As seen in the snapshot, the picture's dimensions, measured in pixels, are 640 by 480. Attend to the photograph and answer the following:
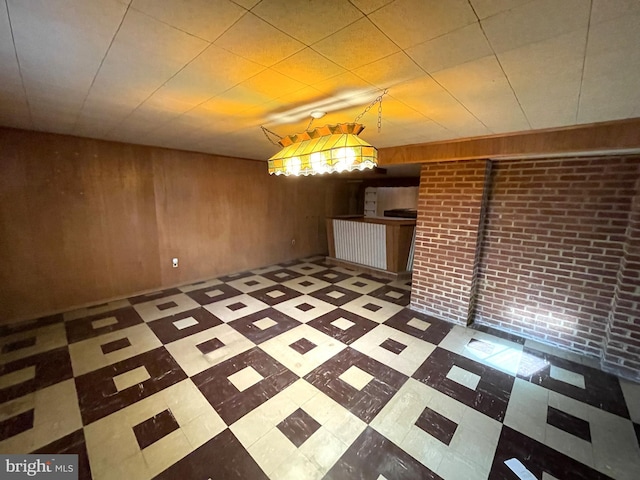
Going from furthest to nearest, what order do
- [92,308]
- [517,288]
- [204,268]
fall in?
1. [204,268]
2. [92,308]
3. [517,288]

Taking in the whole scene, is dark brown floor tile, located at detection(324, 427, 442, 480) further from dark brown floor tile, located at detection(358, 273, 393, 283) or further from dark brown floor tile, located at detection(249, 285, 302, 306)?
dark brown floor tile, located at detection(358, 273, 393, 283)

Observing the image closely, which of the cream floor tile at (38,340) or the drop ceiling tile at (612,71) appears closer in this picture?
the drop ceiling tile at (612,71)

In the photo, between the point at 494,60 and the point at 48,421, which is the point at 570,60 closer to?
the point at 494,60

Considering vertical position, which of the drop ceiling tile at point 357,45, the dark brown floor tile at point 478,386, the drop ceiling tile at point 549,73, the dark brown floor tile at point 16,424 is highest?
the drop ceiling tile at point 357,45

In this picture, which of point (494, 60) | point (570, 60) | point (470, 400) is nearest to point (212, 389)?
point (470, 400)

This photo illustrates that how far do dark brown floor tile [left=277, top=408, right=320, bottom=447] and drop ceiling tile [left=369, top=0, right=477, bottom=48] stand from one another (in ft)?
7.34

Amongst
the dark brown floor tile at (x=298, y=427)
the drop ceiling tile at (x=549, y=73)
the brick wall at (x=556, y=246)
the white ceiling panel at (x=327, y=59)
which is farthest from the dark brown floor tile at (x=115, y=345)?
the brick wall at (x=556, y=246)

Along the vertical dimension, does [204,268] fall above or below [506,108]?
below

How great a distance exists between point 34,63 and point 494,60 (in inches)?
93.9

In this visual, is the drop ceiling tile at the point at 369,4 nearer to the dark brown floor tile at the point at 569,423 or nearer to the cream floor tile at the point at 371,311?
the dark brown floor tile at the point at 569,423

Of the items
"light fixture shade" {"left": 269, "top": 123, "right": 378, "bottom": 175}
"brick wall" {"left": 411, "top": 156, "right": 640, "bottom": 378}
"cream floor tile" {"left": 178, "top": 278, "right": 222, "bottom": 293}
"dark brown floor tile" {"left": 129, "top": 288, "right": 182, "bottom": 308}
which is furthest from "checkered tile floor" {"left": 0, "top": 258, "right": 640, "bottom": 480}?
"light fixture shade" {"left": 269, "top": 123, "right": 378, "bottom": 175}

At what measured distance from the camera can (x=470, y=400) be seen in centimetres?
191

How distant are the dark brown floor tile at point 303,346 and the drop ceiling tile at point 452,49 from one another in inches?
96.3

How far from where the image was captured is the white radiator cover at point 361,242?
4.80 meters
